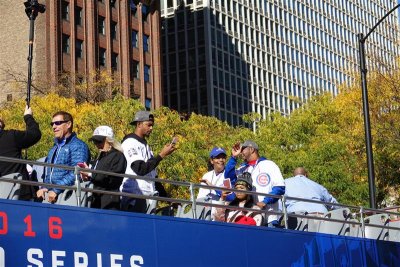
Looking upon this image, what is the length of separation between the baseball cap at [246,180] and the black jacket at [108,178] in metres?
1.78

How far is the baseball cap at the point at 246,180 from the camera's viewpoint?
11586mm

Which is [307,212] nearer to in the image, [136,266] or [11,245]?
[136,266]

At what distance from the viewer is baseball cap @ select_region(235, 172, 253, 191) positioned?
11.6 m

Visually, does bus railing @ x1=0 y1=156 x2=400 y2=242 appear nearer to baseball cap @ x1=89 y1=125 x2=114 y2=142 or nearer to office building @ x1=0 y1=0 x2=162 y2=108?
baseball cap @ x1=89 y1=125 x2=114 y2=142

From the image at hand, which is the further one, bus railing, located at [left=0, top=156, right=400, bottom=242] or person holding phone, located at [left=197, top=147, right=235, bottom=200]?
person holding phone, located at [left=197, top=147, right=235, bottom=200]

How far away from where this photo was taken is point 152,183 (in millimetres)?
10961

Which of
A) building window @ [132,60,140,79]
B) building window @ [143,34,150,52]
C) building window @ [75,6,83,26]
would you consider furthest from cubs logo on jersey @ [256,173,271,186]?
building window @ [143,34,150,52]

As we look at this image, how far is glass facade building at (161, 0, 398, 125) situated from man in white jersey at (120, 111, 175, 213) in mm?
88362

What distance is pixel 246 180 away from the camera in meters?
11.6

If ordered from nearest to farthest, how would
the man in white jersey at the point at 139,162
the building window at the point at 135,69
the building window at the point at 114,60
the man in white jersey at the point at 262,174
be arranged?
the man in white jersey at the point at 139,162
the man in white jersey at the point at 262,174
the building window at the point at 114,60
the building window at the point at 135,69

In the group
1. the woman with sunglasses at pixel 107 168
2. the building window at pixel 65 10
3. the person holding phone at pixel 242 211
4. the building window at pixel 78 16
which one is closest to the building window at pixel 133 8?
the building window at pixel 78 16

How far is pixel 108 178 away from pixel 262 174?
2762 millimetres

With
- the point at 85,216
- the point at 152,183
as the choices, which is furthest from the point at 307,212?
the point at 85,216

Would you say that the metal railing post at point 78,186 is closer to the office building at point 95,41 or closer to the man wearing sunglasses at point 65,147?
the man wearing sunglasses at point 65,147
